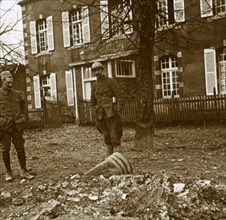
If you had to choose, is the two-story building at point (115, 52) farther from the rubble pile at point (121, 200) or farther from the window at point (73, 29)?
the rubble pile at point (121, 200)

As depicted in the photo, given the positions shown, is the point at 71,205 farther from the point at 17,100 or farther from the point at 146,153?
the point at 146,153

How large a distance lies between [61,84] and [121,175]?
63.2 ft

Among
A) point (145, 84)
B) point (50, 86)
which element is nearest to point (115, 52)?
point (50, 86)

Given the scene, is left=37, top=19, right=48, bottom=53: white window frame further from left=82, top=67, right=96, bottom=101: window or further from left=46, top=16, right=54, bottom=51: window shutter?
left=82, top=67, right=96, bottom=101: window

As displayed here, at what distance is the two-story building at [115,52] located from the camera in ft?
62.0

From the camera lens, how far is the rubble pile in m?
5.96

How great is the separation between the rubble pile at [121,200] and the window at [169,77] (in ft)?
45.7

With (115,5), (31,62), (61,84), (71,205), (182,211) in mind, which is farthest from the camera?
(31,62)

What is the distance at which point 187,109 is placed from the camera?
18.1 meters

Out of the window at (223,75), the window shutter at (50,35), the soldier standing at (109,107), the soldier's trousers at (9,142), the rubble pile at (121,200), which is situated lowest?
the rubble pile at (121,200)

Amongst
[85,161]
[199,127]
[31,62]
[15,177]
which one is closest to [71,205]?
[15,177]

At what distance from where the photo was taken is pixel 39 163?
35.3 feet

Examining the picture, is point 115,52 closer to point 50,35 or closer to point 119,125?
point 50,35

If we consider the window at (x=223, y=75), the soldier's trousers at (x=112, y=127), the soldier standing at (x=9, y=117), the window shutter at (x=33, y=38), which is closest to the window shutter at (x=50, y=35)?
the window shutter at (x=33, y=38)
